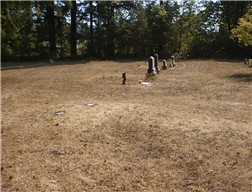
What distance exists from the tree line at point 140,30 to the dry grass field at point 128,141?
15420 millimetres

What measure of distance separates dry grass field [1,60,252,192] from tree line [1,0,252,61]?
50.6ft

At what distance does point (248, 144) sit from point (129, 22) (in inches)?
841

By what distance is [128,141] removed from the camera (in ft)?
19.3

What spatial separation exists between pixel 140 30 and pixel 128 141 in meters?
20.6

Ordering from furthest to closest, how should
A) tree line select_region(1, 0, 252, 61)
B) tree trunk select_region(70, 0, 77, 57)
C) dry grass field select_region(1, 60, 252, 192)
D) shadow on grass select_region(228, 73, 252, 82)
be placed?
tree trunk select_region(70, 0, 77, 57) < tree line select_region(1, 0, 252, 61) < shadow on grass select_region(228, 73, 252, 82) < dry grass field select_region(1, 60, 252, 192)

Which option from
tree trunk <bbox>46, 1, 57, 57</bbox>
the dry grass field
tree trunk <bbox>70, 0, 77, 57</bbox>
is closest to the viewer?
the dry grass field

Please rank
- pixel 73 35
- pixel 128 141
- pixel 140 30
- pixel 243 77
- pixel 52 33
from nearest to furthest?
pixel 128 141, pixel 243 77, pixel 140 30, pixel 52 33, pixel 73 35

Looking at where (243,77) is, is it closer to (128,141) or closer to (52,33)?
(128,141)

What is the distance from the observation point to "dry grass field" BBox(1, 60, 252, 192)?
14.6 feet

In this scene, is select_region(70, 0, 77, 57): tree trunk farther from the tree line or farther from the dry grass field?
the dry grass field

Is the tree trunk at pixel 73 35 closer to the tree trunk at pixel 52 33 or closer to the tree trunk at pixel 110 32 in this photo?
the tree trunk at pixel 52 33

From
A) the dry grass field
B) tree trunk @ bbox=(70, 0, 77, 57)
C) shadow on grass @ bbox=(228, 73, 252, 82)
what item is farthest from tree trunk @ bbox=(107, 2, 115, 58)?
the dry grass field

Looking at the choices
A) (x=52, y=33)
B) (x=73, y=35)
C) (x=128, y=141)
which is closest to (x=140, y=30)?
(x=73, y=35)

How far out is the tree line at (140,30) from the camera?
24984 millimetres
